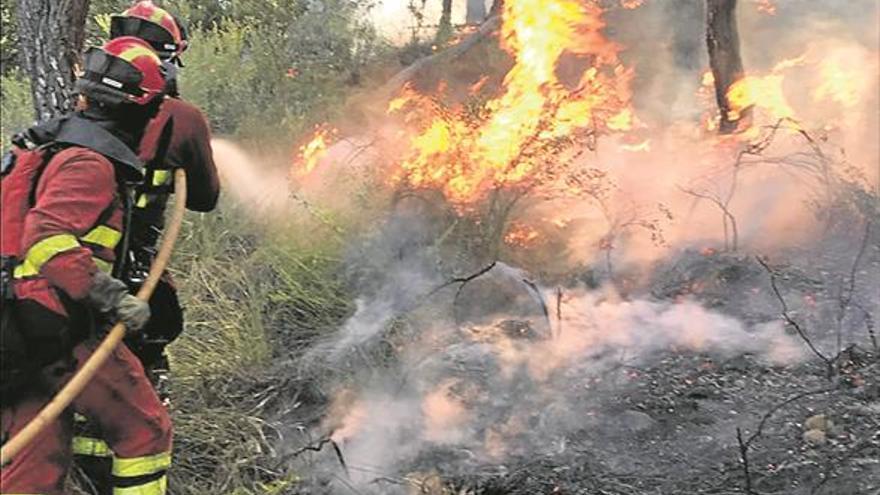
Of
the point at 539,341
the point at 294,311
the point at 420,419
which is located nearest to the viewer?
the point at 420,419

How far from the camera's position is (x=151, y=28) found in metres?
4.22

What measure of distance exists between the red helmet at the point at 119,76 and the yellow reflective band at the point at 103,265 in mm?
580

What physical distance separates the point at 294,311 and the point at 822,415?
10.7ft

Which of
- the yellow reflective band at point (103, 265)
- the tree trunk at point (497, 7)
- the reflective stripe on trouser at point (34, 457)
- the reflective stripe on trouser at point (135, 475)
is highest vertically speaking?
the tree trunk at point (497, 7)

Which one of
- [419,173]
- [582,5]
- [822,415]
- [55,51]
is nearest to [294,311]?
[419,173]

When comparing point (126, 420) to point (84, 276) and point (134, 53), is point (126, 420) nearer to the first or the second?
point (84, 276)

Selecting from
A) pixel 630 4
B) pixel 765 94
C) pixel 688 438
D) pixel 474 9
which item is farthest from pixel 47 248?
pixel 474 9

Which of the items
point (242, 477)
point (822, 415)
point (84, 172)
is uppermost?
point (84, 172)

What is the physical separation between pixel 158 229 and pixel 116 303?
33.8 inches

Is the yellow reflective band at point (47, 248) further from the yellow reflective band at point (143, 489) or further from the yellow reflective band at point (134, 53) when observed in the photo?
the yellow reflective band at point (143, 489)

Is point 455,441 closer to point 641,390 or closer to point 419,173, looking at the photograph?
point 641,390

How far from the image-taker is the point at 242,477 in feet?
13.7

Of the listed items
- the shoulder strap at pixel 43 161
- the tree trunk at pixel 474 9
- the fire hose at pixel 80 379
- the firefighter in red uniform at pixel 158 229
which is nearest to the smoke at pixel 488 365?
the firefighter in red uniform at pixel 158 229

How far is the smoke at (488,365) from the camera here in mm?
4402
